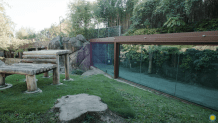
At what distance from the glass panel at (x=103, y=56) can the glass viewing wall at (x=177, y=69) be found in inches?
61.0

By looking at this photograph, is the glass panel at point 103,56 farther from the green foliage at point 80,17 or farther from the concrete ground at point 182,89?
the green foliage at point 80,17

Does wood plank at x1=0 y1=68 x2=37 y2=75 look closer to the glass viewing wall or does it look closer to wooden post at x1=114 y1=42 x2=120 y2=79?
the glass viewing wall

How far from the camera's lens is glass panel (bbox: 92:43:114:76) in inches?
348

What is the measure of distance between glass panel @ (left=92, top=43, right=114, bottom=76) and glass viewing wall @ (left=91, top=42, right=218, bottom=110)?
1.55 m

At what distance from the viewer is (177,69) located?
489 cm

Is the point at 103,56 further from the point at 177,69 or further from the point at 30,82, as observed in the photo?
the point at 30,82

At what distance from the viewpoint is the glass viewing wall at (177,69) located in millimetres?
4121

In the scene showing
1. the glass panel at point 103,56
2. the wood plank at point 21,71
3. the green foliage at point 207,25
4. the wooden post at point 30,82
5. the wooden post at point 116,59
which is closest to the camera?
the wood plank at point 21,71

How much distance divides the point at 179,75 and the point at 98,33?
9.90 m

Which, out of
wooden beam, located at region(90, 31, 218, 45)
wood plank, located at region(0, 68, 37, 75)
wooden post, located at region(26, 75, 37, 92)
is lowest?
wooden post, located at region(26, 75, 37, 92)

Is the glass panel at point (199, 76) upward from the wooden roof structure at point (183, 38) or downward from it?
downward

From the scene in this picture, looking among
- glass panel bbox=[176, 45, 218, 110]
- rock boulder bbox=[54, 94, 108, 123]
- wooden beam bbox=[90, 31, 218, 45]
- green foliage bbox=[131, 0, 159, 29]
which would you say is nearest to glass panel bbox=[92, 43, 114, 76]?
wooden beam bbox=[90, 31, 218, 45]

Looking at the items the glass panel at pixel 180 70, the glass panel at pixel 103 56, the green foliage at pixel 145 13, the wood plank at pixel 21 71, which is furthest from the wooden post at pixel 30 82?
the green foliage at pixel 145 13

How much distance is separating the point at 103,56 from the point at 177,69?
6.23 metres
